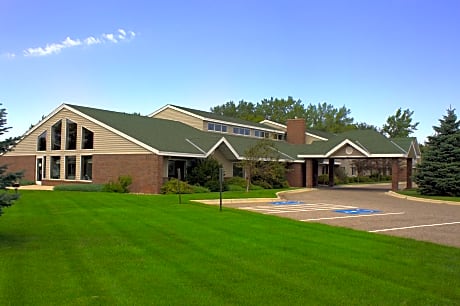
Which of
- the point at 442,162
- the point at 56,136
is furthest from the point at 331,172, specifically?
the point at 56,136

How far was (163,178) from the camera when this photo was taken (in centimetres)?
3234

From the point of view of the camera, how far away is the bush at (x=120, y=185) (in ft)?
100

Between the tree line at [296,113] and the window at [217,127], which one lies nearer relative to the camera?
the window at [217,127]

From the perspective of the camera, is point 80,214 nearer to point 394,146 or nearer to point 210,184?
point 210,184

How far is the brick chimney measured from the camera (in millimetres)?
54688

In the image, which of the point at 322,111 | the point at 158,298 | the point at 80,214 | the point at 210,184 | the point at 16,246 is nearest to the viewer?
A: the point at 158,298

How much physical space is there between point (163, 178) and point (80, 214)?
16.0m

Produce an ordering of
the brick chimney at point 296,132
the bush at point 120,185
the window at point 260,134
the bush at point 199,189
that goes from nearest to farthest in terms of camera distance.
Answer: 1. the bush at point 120,185
2. the bush at point 199,189
3. the window at point 260,134
4. the brick chimney at point 296,132

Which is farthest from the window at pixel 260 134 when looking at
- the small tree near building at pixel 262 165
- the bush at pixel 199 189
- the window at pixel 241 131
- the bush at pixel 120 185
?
the bush at pixel 120 185

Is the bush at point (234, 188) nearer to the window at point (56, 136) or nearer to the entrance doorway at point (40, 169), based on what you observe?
the window at point (56, 136)

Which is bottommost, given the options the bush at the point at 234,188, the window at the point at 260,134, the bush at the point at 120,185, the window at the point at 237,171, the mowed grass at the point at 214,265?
the mowed grass at the point at 214,265

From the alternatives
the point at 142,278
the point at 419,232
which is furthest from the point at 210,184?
the point at 142,278

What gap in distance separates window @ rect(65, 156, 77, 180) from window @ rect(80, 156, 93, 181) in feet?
2.52

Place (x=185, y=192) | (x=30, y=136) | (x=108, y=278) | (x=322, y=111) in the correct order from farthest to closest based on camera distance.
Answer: (x=322, y=111), (x=30, y=136), (x=185, y=192), (x=108, y=278)
